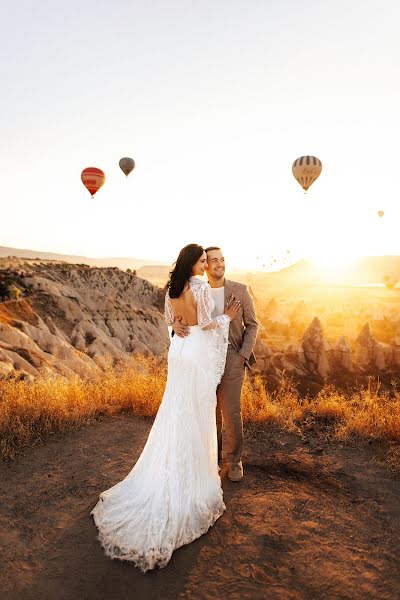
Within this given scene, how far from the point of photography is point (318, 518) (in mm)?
3977

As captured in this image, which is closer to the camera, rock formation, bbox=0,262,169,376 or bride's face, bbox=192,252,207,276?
bride's face, bbox=192,252,207,276

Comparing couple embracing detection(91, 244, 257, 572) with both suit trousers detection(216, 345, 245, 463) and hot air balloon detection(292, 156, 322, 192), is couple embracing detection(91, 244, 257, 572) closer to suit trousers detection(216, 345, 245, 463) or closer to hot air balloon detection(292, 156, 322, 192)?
suit trousers detection(216, 345, 245, 463)

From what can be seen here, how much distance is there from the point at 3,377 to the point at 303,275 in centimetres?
16702

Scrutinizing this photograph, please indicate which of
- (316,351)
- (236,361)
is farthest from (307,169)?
(236,361)

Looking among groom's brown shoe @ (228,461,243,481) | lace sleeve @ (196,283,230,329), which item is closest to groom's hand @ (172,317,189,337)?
lace sleeve @ (196,283,230,329)

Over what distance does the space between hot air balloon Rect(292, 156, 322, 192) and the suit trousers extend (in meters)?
23.4

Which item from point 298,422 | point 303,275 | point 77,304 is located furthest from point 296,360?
point 303,275

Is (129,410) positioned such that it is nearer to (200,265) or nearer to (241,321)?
(241,321)

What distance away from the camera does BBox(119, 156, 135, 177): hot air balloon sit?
32875 mm

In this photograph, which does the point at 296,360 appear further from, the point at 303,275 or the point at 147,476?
the point at 303,275

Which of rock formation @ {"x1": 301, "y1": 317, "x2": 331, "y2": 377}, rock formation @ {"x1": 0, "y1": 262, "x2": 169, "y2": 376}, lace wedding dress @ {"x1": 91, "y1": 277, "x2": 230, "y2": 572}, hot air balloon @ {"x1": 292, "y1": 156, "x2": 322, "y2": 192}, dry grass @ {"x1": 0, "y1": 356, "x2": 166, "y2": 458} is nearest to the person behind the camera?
lace wedding dress @ {"x1": 91, "y1": 277, "x2": 230, "y2": 572}

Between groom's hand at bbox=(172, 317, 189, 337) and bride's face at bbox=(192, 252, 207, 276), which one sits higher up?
bride's face at bbox=(192, 252, 207, 276)

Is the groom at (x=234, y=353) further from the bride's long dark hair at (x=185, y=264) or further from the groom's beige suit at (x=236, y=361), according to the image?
the bride's long dark hair at (x=185, y=264)

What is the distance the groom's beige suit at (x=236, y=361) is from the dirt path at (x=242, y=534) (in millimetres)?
559
